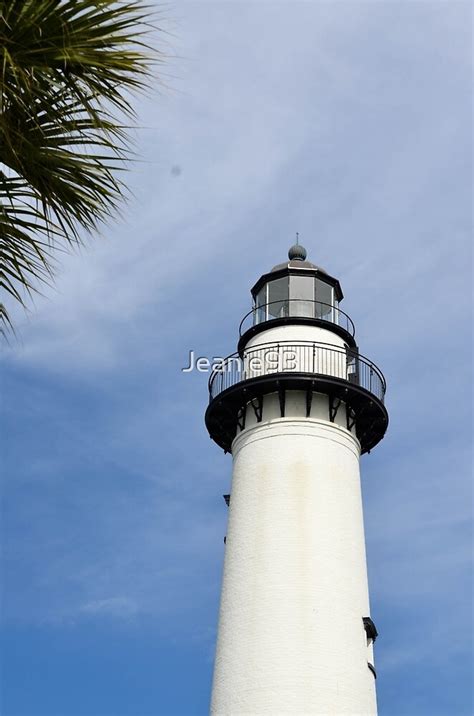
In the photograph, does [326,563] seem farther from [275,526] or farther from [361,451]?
[361,451]

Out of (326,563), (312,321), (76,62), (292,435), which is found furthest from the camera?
(312,321)

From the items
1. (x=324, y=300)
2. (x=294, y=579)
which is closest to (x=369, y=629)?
(x=294, y=579)

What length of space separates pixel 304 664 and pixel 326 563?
2.45 meters

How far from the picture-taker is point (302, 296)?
86.2 ft

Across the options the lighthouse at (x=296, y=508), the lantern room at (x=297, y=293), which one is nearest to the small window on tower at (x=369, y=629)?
the lighthouse at (x=296, y=508)

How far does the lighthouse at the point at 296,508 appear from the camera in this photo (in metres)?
20.5

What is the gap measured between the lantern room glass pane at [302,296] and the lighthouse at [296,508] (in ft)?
0.11

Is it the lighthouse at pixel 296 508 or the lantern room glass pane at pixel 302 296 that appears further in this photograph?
the lantern room glass pane at pixel 302 296

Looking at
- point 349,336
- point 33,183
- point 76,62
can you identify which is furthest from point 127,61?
point 349,336

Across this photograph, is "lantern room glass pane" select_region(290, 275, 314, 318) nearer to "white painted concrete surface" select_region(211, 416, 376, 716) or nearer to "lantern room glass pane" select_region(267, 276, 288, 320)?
"lantern room glass pane" select_region(267, 276, 288, 320)

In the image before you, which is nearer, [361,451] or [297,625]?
[297,625]

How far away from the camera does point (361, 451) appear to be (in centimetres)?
2573

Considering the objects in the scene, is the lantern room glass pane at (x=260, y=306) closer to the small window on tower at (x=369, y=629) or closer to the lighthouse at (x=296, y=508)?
the lighthouse at (x=296, y=508)

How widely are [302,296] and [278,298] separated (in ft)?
2.46
